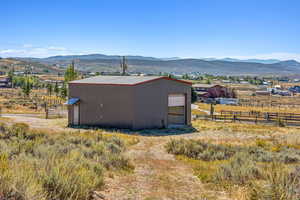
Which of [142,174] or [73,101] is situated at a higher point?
[73,101]

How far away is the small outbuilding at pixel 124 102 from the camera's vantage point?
22391 mm

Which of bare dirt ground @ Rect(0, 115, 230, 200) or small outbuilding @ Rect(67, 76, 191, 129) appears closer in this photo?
bare dirt ground @ Rect(0, 115, 230, 200)

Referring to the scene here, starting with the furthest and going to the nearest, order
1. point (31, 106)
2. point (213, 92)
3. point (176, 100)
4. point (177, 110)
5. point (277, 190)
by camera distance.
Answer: point (213, 92), point (31, 106), point (177, 110), point (176, 100), point (277, 190)

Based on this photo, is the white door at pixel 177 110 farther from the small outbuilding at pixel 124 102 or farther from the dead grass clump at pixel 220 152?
the dead grass clump at pixel 220 152

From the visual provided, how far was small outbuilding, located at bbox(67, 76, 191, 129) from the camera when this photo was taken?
2239 cm

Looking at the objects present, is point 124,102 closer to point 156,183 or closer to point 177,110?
point 177,110

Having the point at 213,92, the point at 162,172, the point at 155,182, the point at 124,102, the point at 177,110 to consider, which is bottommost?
the point at 213,92

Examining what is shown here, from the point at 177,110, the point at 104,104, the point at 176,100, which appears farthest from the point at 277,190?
the point at 177,110

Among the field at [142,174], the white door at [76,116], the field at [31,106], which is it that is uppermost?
the field at [142,174]

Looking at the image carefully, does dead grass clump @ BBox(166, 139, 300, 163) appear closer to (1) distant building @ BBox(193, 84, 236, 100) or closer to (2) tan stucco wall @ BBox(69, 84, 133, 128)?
(2) tan stucco wall @ BBox(69, 84, 133, 128)

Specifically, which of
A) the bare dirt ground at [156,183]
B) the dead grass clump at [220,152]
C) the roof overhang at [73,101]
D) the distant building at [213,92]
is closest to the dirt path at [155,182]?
the bare dirt ground at [156,183]

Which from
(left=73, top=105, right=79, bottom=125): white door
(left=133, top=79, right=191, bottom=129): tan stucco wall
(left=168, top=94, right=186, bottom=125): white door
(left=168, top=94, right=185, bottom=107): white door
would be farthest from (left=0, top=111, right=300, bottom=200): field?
(left=168, top=94, right=186, bottom=125): white door

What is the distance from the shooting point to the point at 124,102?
886 inches

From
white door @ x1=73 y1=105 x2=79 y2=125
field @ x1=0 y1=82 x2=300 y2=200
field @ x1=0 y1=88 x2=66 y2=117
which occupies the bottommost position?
field @ x1=0 y1=88 x2=66 y2=117
